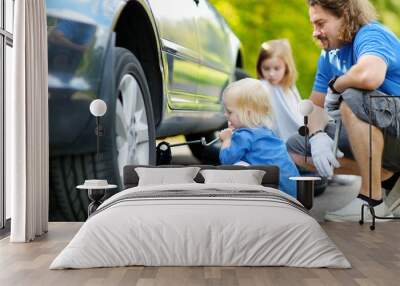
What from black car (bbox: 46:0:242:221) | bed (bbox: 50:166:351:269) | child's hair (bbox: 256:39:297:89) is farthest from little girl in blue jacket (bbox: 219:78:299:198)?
bed (bbox: 50:166:351:269)

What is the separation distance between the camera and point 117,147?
577cm

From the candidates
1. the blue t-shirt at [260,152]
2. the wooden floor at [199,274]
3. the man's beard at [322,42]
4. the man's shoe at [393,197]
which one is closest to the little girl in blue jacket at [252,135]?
the blue t-shirt at [260,152]

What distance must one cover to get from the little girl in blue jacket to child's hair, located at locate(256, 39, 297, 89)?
8.3 inches

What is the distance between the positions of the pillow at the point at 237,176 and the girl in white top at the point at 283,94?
28.7 inches

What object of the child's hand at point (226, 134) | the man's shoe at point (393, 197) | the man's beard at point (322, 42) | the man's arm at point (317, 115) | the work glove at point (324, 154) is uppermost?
the man's beard at point (322, 42)

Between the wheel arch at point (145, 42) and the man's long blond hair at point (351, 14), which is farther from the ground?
the man's long blond hair at point (351, 14)

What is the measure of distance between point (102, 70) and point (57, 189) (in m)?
1.37

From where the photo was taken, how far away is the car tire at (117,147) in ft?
18.3

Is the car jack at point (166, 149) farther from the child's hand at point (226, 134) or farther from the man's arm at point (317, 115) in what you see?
the man's arm at point (317, 115)

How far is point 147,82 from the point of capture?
571cm

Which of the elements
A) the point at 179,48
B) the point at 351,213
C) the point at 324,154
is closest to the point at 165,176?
the point at 179,48

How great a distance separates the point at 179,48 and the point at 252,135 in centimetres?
102

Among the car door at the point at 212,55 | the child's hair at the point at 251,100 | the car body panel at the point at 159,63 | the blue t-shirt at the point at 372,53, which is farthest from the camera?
the child's hair at the point at 251,100

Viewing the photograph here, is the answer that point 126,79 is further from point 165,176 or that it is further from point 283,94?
point 283,94
